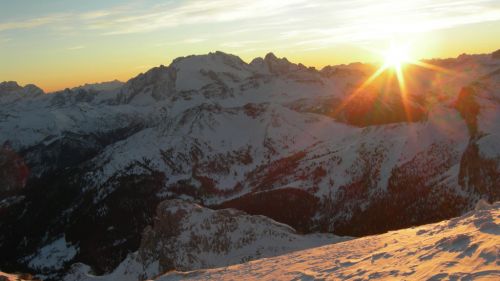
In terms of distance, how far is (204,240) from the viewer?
11031cm

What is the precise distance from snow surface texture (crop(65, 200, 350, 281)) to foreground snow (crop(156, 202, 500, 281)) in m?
65.8

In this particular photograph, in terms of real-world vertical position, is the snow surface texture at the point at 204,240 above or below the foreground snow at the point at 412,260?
below

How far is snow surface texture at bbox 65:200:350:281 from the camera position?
105875mm

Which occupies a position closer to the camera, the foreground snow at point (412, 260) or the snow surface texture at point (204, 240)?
the foreground snow at point (412, 260)

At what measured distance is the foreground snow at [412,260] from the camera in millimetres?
21984

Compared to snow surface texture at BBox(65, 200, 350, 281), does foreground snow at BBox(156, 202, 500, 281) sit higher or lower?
higher

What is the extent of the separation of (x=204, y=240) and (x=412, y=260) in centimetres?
8736

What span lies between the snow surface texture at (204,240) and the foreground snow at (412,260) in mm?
65768

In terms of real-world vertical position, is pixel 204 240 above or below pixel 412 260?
below

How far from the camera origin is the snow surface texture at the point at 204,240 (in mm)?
105875

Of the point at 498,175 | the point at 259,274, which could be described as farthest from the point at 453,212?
the point at 259,274

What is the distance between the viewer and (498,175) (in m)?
142

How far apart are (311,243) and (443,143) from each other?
369 feet

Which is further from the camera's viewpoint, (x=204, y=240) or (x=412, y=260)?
(x=204, y=240)
